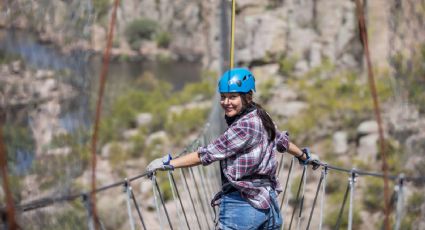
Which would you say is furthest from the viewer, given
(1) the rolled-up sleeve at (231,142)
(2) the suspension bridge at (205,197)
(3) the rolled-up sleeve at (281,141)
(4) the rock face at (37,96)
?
(4) the rock face at (37,96)

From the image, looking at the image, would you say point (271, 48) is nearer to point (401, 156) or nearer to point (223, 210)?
point (401, 156)

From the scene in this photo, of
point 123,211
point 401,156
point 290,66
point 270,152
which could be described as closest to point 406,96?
point 401,156

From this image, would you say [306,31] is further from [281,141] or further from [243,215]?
[243,215]

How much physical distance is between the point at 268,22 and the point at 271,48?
535 millimetres

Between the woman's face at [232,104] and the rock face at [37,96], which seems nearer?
the woman's face at [232,104]

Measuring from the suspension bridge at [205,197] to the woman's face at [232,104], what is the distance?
281 millimetres

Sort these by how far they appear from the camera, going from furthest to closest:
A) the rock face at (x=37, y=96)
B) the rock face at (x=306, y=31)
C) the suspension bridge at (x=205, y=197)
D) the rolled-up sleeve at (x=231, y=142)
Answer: the rock face at (x=306, y=31), the rock face at (x=37, y=96), the rolled-up sleeve at (x=231, y=142), the suspension bridge at (x=205, y=197)

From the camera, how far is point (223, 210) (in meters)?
1.41

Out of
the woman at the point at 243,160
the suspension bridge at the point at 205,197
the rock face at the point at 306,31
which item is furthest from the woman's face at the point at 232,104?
the rock face at the point at 306,31

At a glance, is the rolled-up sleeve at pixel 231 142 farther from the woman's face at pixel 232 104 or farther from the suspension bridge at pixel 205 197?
the suspension bridge at pixel 205 197

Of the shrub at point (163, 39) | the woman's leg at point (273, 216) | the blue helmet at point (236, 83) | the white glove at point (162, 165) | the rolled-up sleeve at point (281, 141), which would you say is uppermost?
the blue helmet at point (236, 83)

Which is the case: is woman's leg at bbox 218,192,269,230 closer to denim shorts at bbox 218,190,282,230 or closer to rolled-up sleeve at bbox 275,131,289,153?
denim shorts at bbox 218,190,282,230

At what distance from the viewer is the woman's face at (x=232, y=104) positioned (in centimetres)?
140

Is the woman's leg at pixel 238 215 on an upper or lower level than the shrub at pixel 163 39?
upper
